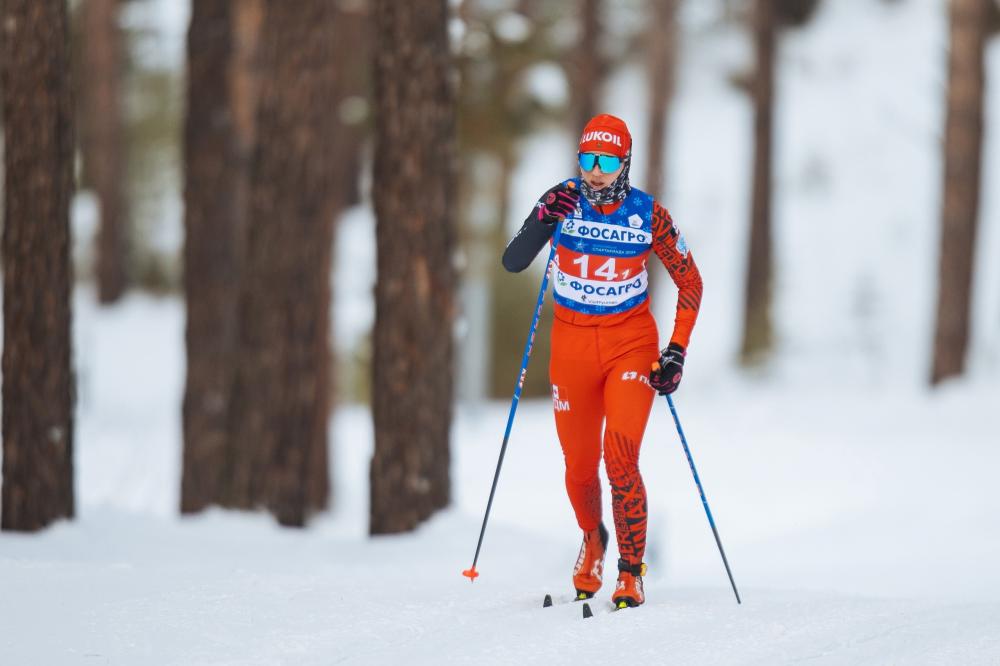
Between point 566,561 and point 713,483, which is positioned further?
point 713,483

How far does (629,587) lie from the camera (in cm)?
564

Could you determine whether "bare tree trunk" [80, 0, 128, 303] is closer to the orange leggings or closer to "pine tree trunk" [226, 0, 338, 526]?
"pine tree trunk" [226, 0, 338, 526]

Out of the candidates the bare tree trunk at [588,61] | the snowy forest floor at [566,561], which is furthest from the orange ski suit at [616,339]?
the bare tree trunk at [588,61]

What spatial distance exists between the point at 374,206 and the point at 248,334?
196 cm

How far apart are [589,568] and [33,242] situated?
12.5 feet

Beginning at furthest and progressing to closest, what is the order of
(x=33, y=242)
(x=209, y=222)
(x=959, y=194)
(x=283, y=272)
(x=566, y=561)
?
(x=959, y=194), (x=209, y=222), (x=283, y=272), (x=566, y=561), (x=33, y=242)

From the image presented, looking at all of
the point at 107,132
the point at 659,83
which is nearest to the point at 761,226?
the point at 659,83

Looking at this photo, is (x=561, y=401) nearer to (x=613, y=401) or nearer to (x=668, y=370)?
(x=613, y=401)

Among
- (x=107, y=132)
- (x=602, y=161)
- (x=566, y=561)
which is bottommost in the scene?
(x=566, y=561)

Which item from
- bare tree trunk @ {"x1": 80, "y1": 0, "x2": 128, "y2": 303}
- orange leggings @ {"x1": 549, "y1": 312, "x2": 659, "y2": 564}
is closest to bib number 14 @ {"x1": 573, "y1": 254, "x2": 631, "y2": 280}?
orange leggings @ {"x1": 549, "y1": 312, "x2": 659, "y2": 564}

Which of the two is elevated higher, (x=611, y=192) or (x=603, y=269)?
(x=611, y=192)

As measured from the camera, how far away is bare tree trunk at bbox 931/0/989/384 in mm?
15859

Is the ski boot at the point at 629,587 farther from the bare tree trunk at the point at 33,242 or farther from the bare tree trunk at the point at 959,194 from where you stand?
the bare tree trunk at the point at 959,194

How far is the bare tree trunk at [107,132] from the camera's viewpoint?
26266mm
